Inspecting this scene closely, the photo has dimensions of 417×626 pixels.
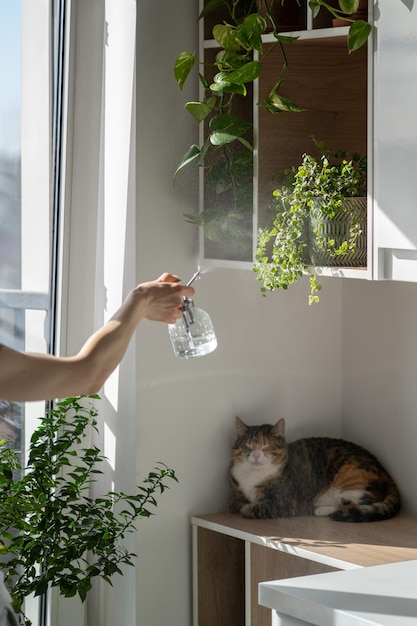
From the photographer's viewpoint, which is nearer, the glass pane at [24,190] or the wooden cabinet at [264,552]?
the wooden cabinet at [264,552]

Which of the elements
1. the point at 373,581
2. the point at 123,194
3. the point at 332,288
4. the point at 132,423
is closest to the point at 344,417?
the point at 332,288

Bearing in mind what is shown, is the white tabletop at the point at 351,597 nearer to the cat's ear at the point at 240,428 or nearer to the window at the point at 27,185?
the cat's ear at the point at 240,428

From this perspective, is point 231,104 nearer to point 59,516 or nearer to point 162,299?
point 162,299

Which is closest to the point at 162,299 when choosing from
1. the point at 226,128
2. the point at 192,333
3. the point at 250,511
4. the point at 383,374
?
the point at 192,333

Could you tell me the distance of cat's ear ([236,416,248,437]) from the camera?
268 centimetres

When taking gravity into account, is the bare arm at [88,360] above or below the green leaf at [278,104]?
below

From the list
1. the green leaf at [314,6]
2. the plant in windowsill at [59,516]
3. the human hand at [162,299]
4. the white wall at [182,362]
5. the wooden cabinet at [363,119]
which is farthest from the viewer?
the white wall at [182,362]

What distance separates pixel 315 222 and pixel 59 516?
89 cm

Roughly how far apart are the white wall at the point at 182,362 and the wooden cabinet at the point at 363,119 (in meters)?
0.10

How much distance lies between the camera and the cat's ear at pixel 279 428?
2.70 metres

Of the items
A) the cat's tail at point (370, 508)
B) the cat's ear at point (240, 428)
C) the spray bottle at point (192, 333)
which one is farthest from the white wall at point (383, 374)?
the spray bottle at point (192, 333)

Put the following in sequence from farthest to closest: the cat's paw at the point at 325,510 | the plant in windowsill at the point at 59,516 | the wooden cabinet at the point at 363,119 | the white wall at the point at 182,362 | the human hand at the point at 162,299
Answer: the cat's paw at the point at 325,510
the white wall at the point at 182,362
the plant in windowsill at the point at 59,516
the wooden cabinet at the point at 363,119
the human hand at the point at 162,299

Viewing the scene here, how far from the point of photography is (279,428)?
2.71 meters

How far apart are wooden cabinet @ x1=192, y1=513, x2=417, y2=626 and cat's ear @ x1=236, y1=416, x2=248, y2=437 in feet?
0.67
